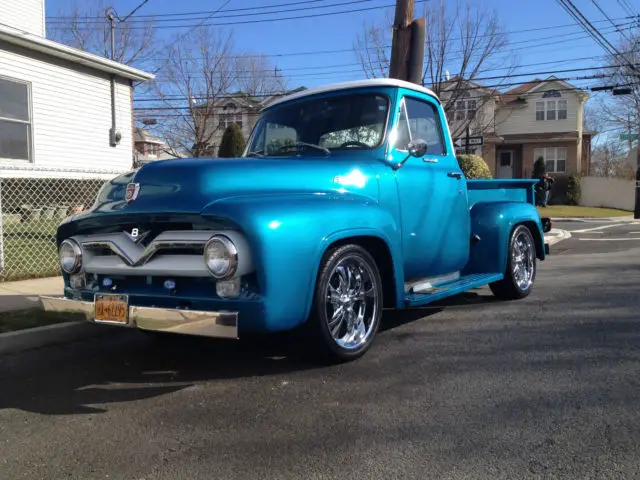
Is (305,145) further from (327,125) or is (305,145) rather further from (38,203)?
(38,203)

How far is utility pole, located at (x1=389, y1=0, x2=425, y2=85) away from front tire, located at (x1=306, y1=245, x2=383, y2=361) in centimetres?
666

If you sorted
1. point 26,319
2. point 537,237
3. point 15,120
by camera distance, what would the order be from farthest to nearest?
point 15,120 < point 537,237 < point 26,319

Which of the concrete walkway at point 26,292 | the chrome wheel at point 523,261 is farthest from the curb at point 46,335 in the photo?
the chrome wheel at point 523,261

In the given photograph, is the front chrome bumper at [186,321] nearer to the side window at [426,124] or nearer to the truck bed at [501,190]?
the side window at [426,124]

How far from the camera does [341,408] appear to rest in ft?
11.2

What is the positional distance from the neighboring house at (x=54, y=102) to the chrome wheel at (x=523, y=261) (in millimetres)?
8828

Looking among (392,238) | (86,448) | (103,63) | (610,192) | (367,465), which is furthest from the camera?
(610,192)

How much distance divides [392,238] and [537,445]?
184 centimetres

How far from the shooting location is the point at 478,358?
4355 millimetres

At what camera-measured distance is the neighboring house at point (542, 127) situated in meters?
37.2

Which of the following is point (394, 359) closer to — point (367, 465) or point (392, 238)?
point (392, 238)

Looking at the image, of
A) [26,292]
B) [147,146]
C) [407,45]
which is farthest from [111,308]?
[147,146]

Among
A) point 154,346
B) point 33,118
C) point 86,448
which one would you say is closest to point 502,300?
point 154,346

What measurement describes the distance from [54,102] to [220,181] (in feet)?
37.2
